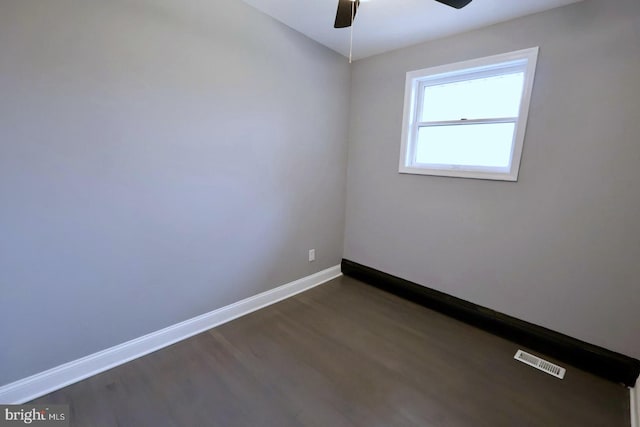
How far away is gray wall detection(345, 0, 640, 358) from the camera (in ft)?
5.65

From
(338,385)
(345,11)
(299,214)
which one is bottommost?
(338,385)

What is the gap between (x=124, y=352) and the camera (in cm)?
179

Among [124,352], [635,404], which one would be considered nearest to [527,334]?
[635,404]

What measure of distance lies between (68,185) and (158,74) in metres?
0.84

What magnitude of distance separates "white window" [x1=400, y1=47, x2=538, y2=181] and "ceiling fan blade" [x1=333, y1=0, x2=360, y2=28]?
1.19m

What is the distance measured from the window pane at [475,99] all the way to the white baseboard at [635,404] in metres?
1.93

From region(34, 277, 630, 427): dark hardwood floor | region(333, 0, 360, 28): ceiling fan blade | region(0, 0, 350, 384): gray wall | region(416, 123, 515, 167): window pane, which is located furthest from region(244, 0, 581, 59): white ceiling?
region(34, 277, 630, 427): dark hardwood floor

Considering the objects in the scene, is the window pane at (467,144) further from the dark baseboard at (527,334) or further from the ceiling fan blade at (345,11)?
the ceiling fan blade at (345,11)

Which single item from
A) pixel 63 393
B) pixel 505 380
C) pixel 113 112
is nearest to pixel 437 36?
pixel 113 112

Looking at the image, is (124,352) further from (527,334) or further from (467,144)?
(467,144)

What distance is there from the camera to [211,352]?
1928mm

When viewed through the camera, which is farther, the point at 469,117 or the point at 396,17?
the point at 469,117

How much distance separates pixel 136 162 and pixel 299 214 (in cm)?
146

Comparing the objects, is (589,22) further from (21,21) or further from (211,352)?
(211,352)
